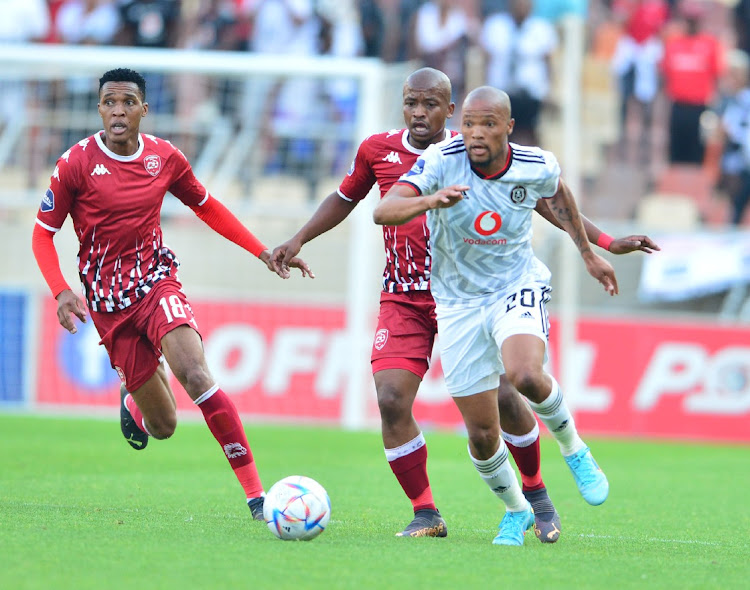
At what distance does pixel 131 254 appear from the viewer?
810cm

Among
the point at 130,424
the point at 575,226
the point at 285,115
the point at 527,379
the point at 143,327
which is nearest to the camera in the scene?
the point at 527,379

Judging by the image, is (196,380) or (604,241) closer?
(604,241)

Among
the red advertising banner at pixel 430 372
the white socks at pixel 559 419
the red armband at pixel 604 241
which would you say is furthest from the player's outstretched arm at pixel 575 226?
the red advertising banner at pixel 430 372

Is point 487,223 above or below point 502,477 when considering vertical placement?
above

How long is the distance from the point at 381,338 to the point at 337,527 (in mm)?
1129

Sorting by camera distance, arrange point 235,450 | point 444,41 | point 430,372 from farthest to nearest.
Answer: point 444,41 < point 430,372 < point 235,450

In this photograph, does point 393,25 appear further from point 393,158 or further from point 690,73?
point 393,158

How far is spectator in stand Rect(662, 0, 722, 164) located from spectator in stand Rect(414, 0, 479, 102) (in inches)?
127

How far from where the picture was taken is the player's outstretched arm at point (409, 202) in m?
6.11

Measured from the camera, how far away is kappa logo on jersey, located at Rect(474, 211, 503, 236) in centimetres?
680

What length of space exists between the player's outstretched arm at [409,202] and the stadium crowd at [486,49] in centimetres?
1153

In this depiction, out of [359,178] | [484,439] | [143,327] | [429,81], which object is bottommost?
[484,439]

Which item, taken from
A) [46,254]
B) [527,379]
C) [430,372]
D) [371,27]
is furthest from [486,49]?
[527,379]

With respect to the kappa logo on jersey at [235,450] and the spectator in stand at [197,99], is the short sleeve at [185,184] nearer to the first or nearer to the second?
the kappa logo on jersey at [235,450]
